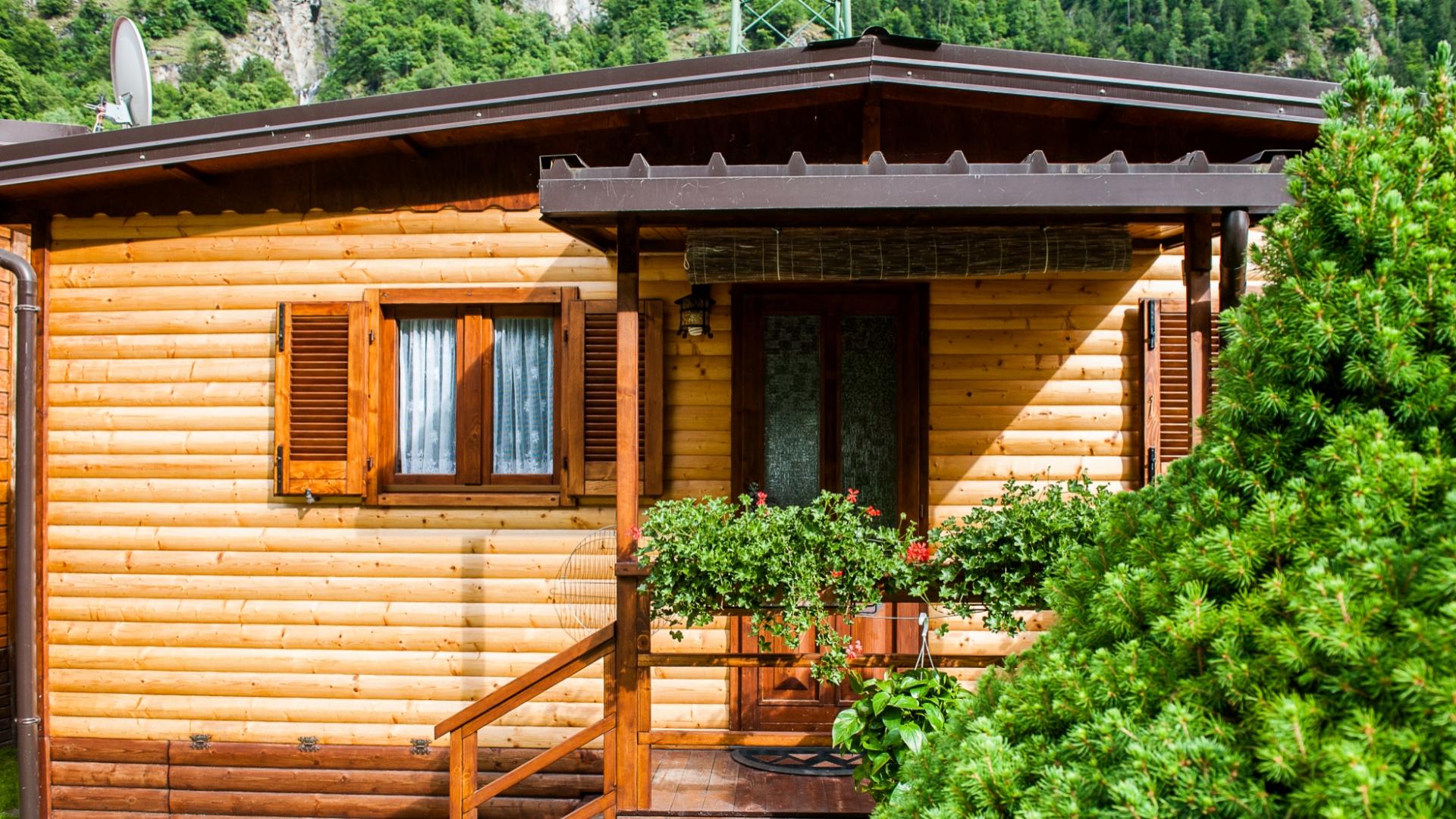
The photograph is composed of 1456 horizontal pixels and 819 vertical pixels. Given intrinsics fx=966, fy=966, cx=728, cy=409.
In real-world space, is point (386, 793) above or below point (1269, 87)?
below

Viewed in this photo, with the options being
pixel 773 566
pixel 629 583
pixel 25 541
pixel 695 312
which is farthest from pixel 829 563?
pixel 25 541

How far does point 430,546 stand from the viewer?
5.79 meters

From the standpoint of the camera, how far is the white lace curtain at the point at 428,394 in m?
5.89

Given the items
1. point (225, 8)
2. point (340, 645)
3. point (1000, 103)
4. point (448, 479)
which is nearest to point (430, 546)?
point (448, 479)

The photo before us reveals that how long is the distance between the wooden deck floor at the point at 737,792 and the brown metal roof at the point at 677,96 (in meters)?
3.59

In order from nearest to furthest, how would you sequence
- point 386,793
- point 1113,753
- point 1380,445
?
point 1380,445 < point 1113,753 < point 386,793

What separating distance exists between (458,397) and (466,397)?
0.06 meters

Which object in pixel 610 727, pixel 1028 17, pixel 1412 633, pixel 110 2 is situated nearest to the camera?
pixel 1412 633

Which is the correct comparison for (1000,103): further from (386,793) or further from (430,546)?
(386,793)

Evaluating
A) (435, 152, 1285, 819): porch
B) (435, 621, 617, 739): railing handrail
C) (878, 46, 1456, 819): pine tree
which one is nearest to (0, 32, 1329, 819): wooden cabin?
(435, 152, 1285, 819): porch

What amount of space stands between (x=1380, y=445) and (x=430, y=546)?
5.13 metres

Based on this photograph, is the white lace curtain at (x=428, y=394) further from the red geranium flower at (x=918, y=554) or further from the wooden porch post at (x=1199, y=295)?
the wooden porch post at (x=1199, y=295)

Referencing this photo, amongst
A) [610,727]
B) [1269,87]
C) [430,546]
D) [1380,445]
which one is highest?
[1269,87]

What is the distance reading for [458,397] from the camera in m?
5.86
